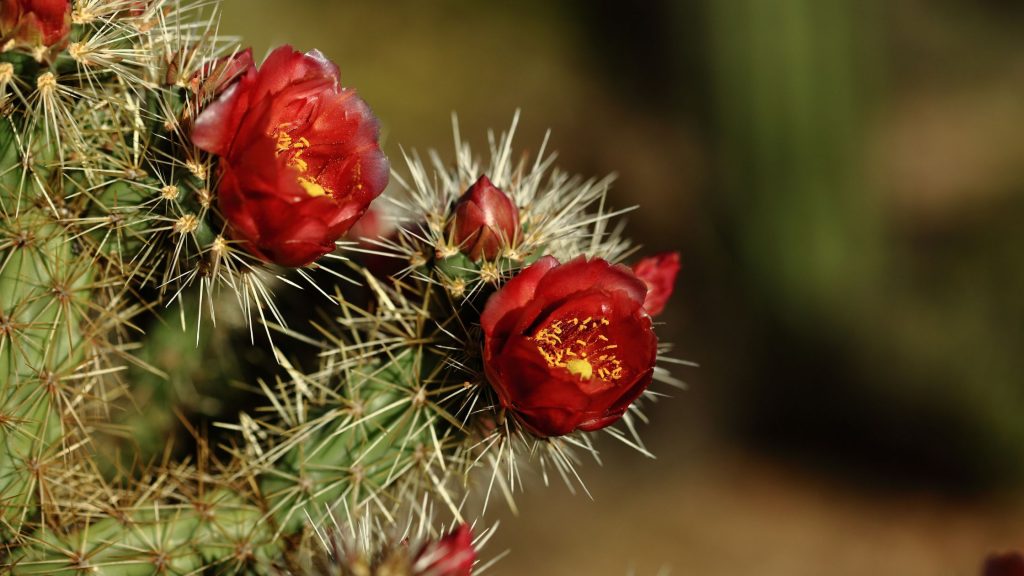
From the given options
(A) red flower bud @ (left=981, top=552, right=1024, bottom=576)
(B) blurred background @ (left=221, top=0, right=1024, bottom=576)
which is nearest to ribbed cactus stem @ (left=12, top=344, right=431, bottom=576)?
(A) red flower bud @ (left=981, top=552, right=1024, bottom=576)

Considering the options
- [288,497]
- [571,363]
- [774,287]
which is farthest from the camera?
[774,287]

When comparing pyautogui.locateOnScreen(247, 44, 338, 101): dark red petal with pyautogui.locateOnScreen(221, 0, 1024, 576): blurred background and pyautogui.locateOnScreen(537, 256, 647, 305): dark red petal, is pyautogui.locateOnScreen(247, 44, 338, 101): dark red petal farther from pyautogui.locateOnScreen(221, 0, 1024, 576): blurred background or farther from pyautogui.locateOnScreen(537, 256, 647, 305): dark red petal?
pyautogui.locateOnScreen(221, 0, 1024, 576): blurred background

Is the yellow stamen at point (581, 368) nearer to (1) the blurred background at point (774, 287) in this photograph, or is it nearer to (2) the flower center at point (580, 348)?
(2) the flower center at point (580, 348)

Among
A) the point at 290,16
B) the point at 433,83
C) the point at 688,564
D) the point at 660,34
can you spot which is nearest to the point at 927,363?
the point at 688,564

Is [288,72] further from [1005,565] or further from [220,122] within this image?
[1005,565]

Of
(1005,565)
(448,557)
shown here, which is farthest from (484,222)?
(1005,565)

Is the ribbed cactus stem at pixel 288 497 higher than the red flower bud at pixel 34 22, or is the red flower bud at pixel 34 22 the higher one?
the red flower bud at pixel 34 22

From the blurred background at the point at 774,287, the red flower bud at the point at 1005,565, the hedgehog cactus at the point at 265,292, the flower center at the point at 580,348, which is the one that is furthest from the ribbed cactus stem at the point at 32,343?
the blurred background at the point at 774,287

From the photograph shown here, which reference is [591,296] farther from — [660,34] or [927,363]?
[660,34]
